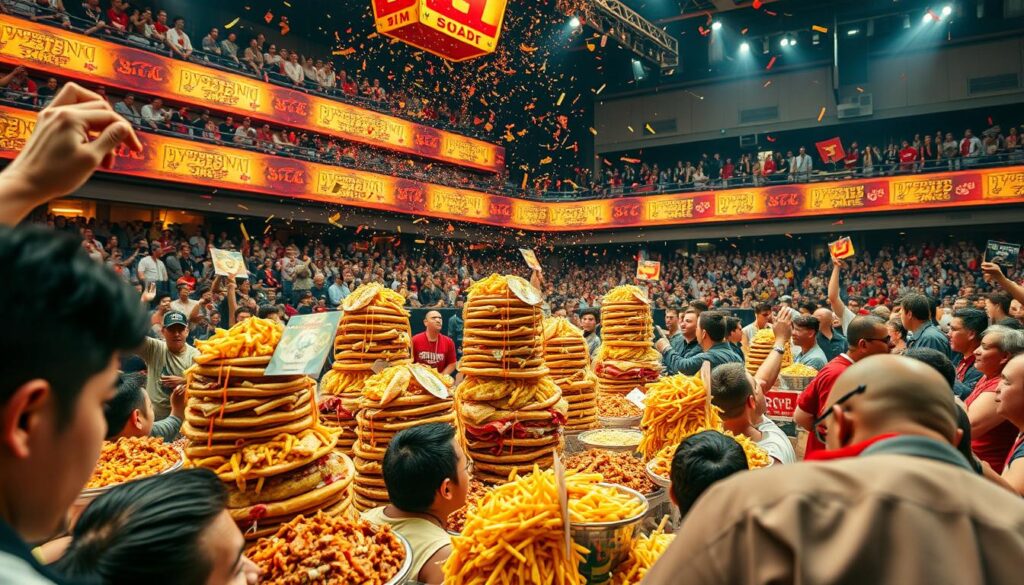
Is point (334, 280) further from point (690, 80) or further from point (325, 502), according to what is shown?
point (690, 80)

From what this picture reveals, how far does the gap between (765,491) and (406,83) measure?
2475 cm

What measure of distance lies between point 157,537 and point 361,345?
2.44m

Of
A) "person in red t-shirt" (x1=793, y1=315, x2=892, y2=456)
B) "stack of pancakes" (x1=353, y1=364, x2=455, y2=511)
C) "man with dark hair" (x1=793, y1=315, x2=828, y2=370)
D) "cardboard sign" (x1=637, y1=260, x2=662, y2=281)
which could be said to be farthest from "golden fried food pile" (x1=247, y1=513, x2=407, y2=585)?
"cardboard sign" (x1=637, y1=260, x2=662, y2=281)

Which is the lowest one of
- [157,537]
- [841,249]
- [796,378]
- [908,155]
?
[796,378]

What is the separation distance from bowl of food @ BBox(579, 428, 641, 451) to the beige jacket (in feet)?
8.08

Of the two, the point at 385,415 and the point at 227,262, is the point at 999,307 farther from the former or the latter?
the point at 227,262

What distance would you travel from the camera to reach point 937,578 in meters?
0.71

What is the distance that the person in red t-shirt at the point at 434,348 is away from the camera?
19.0 feet

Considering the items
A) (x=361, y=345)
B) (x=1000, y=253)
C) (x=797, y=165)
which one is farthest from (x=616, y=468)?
(x=797, y=165)

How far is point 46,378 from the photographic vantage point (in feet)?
2.30

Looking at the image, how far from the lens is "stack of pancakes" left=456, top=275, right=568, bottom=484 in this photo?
116 inches

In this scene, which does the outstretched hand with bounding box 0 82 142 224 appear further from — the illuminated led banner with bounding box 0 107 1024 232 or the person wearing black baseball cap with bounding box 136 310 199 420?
the illuminated led banner with bounding box 0 107 1024 232

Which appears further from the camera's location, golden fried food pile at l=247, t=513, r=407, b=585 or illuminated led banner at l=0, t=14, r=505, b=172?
illuminated led banner at l=0, t=14, r=505, b=172

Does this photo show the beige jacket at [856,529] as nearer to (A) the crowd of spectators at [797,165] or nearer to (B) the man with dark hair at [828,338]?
(B) the man with dark hair at [828,338]
